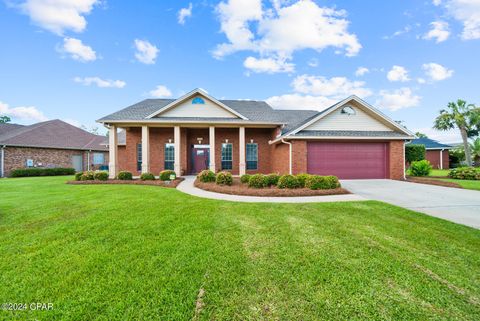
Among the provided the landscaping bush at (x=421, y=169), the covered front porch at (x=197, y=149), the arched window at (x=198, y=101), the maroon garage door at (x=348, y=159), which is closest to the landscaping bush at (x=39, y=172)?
the covered front porch at (x=197, y=149)

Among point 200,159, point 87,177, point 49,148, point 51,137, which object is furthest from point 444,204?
point 51,137

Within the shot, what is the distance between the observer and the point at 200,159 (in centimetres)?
1628

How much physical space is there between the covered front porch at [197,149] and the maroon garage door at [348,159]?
4215 mm

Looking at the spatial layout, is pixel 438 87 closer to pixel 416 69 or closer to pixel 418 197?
pixel 416 69

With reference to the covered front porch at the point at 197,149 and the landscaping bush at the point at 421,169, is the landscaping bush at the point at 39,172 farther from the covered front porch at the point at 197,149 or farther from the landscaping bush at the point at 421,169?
the landscaping bush at the point at 421,169

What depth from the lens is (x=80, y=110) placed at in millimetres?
22562

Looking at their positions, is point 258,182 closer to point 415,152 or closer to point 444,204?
point 444,204

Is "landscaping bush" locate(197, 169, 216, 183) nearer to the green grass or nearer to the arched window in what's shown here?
the green grass

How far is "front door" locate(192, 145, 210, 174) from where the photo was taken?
16.2 metres

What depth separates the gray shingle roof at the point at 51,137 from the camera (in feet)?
59.4

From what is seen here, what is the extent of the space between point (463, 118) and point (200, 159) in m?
28.6

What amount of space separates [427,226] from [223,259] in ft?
15.0

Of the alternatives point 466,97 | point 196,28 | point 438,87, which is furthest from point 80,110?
point 466,97

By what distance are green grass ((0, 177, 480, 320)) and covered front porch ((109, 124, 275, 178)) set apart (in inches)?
411
